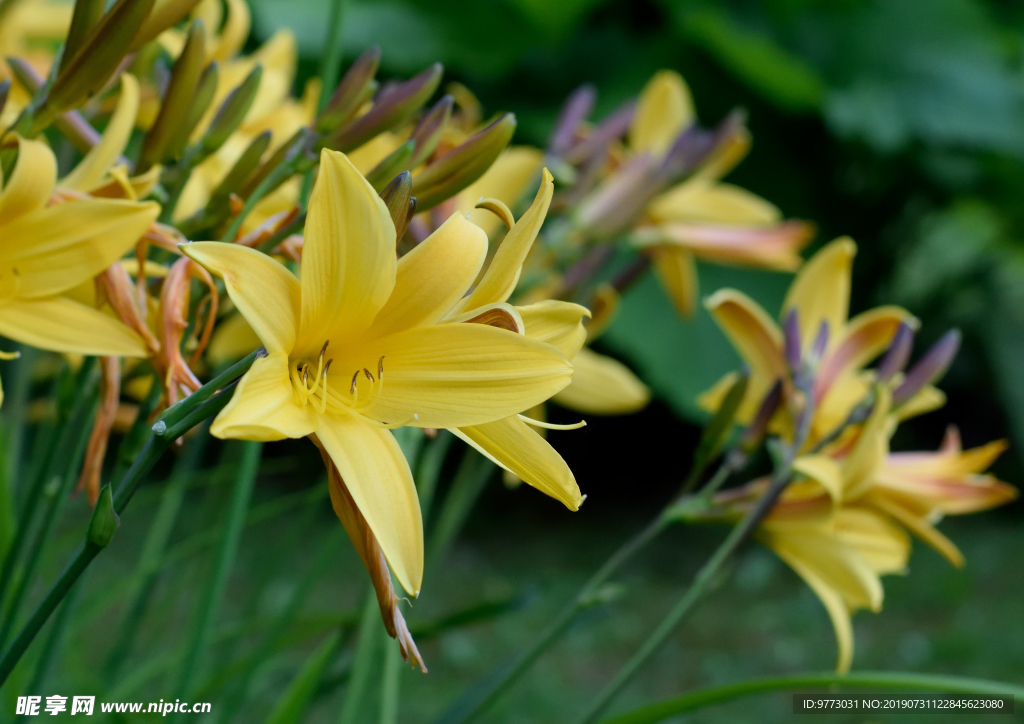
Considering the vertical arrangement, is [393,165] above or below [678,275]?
above

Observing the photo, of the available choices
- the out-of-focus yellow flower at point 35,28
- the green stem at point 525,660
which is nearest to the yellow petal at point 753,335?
the green stem at point 525,660

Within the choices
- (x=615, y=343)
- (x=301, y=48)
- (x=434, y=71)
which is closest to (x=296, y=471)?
(x=615, y=343)

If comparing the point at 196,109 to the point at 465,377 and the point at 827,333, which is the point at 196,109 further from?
the point at 827,333

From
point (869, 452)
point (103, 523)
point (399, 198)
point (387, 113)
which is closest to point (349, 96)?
point (387, 113)

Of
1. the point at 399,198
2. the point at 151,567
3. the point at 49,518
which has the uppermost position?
the point at 399,198

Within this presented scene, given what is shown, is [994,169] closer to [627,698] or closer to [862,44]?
[862,44]

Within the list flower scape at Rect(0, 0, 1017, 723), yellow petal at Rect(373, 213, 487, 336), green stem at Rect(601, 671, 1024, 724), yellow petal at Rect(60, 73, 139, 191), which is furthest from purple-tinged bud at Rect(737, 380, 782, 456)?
yellow petal at Rect(60, 73, 139, 191)
